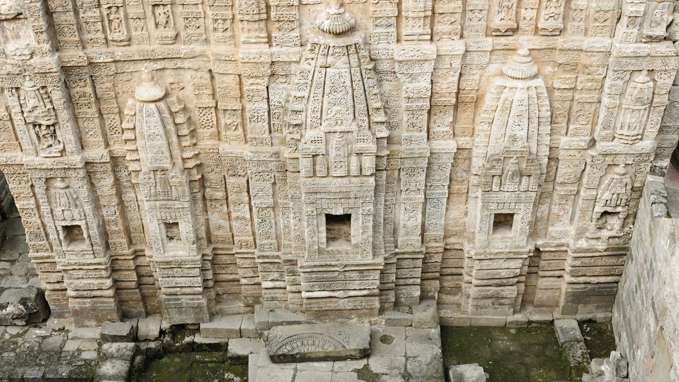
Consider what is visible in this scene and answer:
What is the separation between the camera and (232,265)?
987 cm

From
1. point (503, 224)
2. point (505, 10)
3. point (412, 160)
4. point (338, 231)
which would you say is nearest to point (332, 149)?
point (412, 160)

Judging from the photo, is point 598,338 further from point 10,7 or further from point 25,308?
point 10,7

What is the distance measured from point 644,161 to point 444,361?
3.74 metres

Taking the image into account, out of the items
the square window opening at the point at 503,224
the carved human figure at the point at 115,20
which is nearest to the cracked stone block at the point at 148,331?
the carved human figure at the point at 115,20

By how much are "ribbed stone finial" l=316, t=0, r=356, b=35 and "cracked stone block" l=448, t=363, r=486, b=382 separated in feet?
15.1

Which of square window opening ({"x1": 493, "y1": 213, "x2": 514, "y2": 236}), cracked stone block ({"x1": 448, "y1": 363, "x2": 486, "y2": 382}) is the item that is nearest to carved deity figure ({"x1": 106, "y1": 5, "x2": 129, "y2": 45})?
square window opening ({"x1": 493, "y1": 213, "x2": 514, "y2": 236})

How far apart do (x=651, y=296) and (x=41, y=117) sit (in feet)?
24.8

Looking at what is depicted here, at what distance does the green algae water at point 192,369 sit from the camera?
962 centimetres

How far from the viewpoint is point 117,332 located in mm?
9898

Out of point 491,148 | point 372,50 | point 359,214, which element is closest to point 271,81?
point 372,50

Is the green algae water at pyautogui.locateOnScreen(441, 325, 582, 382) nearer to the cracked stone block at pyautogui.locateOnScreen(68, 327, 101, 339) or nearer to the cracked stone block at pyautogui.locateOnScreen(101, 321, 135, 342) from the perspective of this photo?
the cracked stone block at pyautogui.locateOnScreen(101, 321, 135, 342)

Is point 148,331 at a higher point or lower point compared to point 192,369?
higher

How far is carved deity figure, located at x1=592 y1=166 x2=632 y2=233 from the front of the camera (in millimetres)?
8828

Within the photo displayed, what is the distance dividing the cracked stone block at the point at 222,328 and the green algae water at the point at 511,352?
2.98 metres
